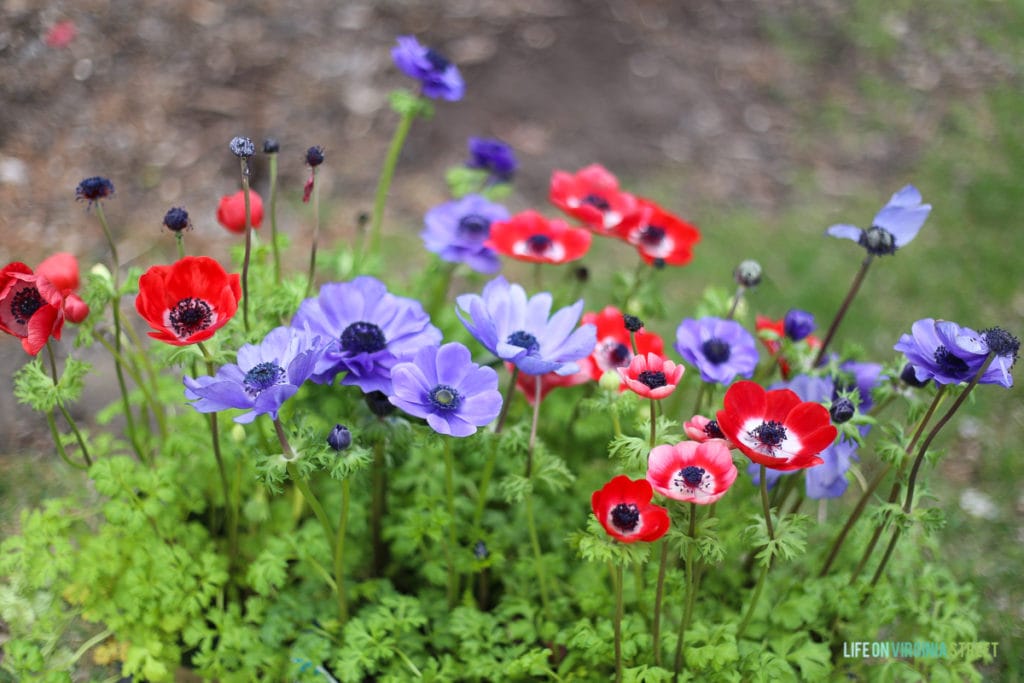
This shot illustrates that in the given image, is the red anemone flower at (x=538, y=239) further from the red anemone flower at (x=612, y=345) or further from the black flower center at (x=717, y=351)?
the black flower center at (x=717, y=351)

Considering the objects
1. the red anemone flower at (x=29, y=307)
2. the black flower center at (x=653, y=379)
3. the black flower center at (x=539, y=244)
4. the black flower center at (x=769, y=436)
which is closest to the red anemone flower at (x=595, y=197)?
the black flower center at (x=539, y=244)

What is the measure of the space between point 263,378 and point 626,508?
2.46ft

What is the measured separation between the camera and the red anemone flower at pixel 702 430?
64.7 inches

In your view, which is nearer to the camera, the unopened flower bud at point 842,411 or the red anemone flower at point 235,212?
the unopened flower bud at point 842,411

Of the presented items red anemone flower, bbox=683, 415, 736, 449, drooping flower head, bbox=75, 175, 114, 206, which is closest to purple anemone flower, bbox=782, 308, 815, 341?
red anemone flower, bbox=683, 415, 736, 449

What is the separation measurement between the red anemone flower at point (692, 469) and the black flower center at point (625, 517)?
3.0 inches

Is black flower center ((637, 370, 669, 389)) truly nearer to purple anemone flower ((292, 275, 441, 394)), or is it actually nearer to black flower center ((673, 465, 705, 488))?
black flower center ((673, 465, 705, 488))

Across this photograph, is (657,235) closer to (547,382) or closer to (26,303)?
(547,382)

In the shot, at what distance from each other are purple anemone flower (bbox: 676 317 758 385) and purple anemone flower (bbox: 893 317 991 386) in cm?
42

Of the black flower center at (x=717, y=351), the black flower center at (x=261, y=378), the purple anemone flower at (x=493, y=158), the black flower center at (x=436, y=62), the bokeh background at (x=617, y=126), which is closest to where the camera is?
the black flower center at (x=261, y=378)

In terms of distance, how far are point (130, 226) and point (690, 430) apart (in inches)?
138

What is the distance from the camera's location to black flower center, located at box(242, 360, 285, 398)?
5.34ft

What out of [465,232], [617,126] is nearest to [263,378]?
[465,232]

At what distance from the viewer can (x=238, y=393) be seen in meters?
1.55
